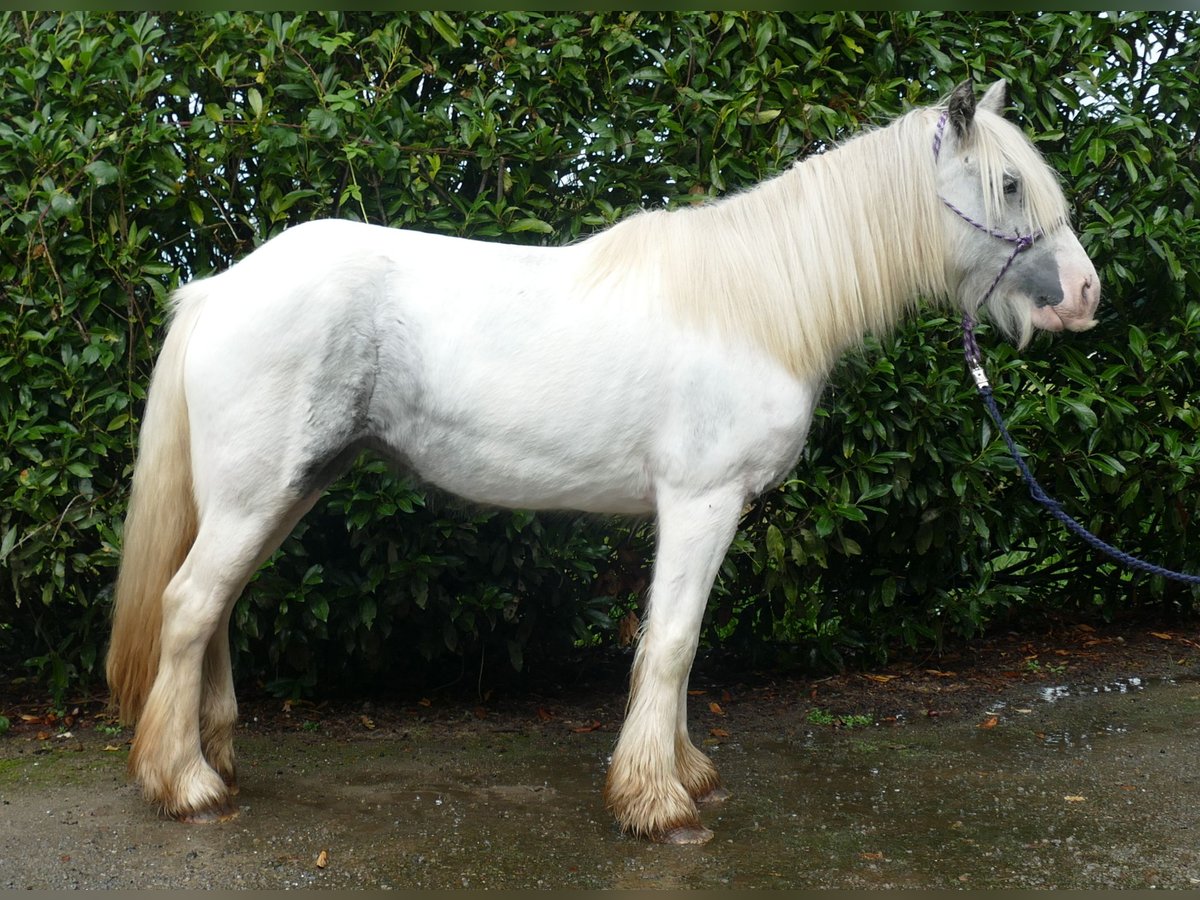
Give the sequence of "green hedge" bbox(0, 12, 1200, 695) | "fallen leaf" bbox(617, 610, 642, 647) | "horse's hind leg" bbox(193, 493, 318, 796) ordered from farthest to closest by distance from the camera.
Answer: "fallen leaf" bbox(617, 610, 642, 647), "green hedge" bbox(0, 12, 1200, 695), "horse's hind leg" bbox(193, 493, 318, 796)

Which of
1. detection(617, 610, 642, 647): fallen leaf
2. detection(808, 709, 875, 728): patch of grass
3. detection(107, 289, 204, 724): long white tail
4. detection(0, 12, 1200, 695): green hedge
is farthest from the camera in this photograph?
detection(617, 610, 642, 647): fallen leaf

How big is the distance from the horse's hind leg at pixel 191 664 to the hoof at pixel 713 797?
1547 millimetres

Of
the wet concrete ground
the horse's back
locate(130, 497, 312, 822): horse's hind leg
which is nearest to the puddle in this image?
the wet concrete ground

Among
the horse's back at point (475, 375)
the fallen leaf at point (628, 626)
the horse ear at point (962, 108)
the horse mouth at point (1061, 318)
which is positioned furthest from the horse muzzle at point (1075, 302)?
the fallen leaf at point (628, 626)

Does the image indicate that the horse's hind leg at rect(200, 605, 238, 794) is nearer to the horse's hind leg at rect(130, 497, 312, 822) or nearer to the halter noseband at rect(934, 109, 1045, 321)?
the horse's hind leg at rect(130, 497, 312, 822)

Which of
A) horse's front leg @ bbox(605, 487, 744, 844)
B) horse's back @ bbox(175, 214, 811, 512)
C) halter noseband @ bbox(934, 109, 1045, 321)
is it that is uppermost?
halter noseband @ bbox(934, 109, 1045, 321)

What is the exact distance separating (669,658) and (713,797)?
25.8 inches

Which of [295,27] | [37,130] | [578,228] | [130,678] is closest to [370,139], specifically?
[295,27]

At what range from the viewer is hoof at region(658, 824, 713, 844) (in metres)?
3.24

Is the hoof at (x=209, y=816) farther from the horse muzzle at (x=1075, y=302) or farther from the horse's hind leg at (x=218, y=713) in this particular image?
the horse muzzle at (x=1075, y=302)

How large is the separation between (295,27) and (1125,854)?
13.2ft

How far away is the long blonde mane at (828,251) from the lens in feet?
10.9

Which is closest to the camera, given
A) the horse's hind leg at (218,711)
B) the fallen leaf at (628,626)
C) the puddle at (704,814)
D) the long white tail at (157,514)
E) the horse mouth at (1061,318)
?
the puddle at (704,814)

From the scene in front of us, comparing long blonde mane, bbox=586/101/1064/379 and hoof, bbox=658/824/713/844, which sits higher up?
long blonde mane, bbox=586/101/1064/379
